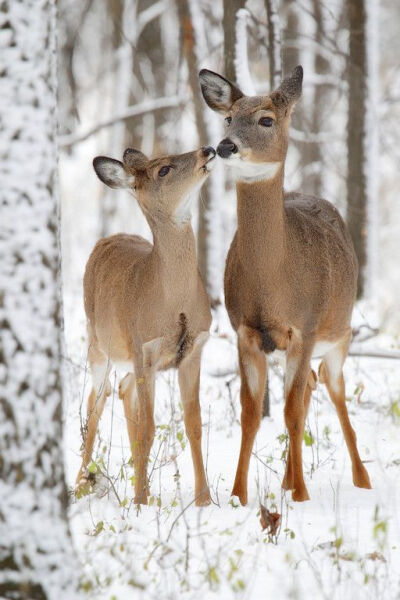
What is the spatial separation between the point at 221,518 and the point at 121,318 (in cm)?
154

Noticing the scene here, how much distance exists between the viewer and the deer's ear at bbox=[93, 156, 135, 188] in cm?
591

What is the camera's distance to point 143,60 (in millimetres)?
22359

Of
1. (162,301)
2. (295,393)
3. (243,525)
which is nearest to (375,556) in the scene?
(243,525)

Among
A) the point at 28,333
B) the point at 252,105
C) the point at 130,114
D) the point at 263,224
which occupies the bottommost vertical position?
the point at 28,333

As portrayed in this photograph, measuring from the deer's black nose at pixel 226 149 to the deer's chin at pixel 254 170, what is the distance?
146 millimetres

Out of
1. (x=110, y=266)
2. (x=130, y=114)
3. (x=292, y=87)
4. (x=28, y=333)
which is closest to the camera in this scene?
(x=28, y=333)

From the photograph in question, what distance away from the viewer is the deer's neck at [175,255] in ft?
18.3

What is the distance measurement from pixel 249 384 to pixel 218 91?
1952 mm

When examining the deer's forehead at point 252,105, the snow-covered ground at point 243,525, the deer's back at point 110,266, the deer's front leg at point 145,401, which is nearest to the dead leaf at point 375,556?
the snow-covered ground at point 243,525

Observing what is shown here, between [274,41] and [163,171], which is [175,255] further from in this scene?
[274,41]

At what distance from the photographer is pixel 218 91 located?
20.2 feet

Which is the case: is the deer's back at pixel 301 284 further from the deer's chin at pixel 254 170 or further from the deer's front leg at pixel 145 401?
the deer's front leg at pixel 145 401

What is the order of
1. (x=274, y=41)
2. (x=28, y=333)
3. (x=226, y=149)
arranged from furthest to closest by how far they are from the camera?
(x=274, y=41) < (x=226, y=149) < (x=28, y=333)

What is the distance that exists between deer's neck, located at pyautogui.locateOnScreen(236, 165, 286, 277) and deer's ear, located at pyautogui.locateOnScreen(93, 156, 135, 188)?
0.75 metres
